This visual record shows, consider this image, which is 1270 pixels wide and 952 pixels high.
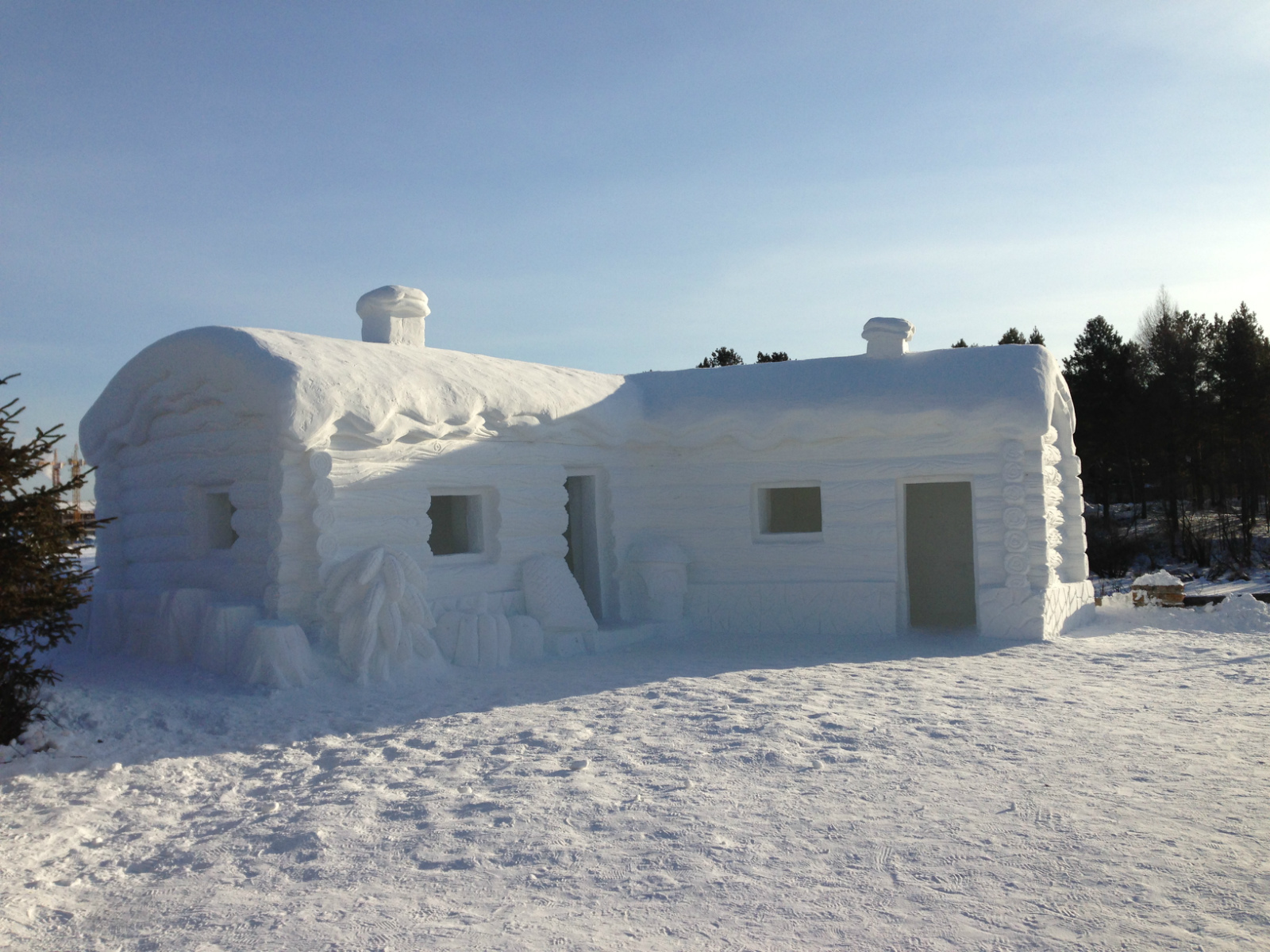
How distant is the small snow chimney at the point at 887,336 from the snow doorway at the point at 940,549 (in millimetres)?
3227

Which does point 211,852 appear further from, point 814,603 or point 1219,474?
point 1219,474

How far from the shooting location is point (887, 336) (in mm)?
13109

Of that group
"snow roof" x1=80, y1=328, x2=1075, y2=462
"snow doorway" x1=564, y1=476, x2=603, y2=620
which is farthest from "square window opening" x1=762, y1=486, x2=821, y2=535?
"snow doorway" x1=564, y1=476, x2=603, y2=620

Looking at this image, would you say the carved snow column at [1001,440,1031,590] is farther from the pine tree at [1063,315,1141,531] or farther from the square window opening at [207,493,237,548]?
the pine tree at [1063,315,1141,531]

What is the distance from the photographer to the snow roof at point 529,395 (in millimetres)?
9352

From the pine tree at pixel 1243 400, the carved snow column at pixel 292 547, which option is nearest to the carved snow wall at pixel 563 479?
the carved snow column at pixel 292 547

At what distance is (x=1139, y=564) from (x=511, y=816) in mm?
23937

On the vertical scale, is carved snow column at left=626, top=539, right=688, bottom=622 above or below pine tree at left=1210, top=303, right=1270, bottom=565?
below

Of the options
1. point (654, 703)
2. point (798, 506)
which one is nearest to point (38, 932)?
point (654, 703)

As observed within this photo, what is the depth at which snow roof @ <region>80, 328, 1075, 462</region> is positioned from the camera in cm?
935

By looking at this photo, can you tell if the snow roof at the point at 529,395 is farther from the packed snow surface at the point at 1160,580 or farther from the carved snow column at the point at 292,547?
the packed snow surface at the point at 1160,580

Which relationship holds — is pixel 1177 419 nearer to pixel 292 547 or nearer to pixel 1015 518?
pixel 1015 518

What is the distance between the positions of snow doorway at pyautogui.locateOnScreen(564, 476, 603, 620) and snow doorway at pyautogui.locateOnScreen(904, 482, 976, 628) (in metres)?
5.57

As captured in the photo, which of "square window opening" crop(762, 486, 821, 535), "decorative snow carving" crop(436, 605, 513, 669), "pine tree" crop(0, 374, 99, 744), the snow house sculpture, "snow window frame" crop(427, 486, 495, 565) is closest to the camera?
"pine tree" crop(0, 374, 99, 744)
